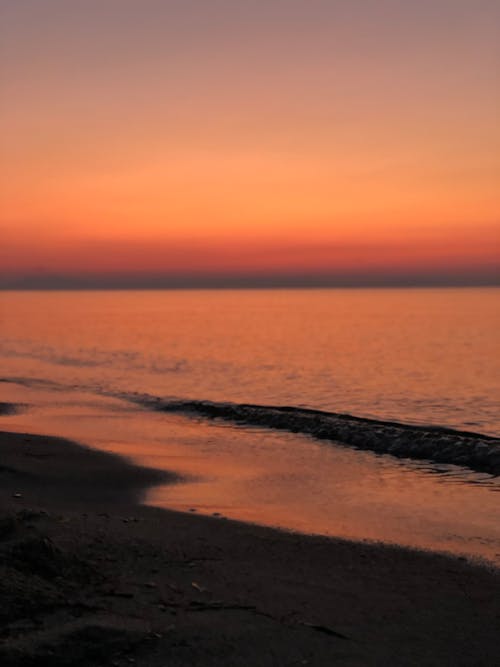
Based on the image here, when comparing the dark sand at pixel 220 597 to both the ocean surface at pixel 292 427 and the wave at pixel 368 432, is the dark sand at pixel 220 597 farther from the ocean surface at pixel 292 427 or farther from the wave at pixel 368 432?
the wave at pixel 368 432

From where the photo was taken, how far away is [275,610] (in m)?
7.16

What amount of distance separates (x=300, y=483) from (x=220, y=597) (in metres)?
7.43

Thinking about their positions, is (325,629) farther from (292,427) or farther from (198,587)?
(292,427)

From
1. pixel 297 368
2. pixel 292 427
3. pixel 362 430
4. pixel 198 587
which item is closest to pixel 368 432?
pixel 362 430

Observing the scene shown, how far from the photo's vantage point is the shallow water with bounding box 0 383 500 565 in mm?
11266

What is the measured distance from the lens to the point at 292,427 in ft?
77.2

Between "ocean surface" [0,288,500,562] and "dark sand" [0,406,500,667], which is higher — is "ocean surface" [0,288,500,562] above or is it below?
below

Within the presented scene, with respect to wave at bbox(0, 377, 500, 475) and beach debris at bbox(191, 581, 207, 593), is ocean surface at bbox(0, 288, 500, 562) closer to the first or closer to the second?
wave at bbox(0, 377, 500, 475)

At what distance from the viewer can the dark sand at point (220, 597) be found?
610 centimetres

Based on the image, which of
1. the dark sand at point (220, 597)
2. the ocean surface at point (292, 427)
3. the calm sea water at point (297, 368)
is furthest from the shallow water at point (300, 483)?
the calm sea water at point (297, 368)

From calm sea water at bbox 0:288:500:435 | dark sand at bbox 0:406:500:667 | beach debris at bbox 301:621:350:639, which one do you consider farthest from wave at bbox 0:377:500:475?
beach debris at bbox 301:621:350:639

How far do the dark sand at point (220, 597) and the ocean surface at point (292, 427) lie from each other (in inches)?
58.7

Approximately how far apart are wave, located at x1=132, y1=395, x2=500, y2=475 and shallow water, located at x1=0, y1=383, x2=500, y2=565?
2.68 feet

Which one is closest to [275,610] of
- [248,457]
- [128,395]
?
[248,457]
